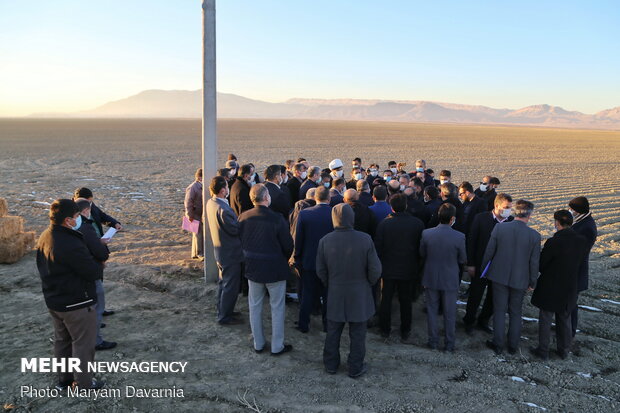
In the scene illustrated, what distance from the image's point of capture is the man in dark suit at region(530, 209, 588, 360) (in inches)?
202

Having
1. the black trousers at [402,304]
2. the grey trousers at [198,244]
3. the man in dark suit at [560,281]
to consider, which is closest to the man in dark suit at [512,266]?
the man in dark suit at [560,281]

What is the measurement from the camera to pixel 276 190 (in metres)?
6.48

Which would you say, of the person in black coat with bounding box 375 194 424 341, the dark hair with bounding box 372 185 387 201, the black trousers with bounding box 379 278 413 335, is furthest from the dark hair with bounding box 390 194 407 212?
the black trousers with bounding box 379 278 413 335

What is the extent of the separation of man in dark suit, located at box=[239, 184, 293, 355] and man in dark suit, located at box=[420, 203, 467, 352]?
177cm

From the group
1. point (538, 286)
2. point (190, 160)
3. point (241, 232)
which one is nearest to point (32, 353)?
point (241, 232)

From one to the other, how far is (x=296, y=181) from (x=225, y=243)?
3.13m

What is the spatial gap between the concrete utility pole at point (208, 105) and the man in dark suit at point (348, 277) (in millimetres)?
2919

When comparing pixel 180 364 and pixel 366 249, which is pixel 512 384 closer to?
pixel 366 249

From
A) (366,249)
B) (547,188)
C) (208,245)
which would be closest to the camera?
(366,249)

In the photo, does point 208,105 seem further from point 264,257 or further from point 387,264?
point 387,264

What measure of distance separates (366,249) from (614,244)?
8.62 metres

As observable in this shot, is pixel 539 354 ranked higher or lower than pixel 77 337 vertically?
lower

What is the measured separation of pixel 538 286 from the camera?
5.40 m

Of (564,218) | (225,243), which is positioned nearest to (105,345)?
(225,243)
